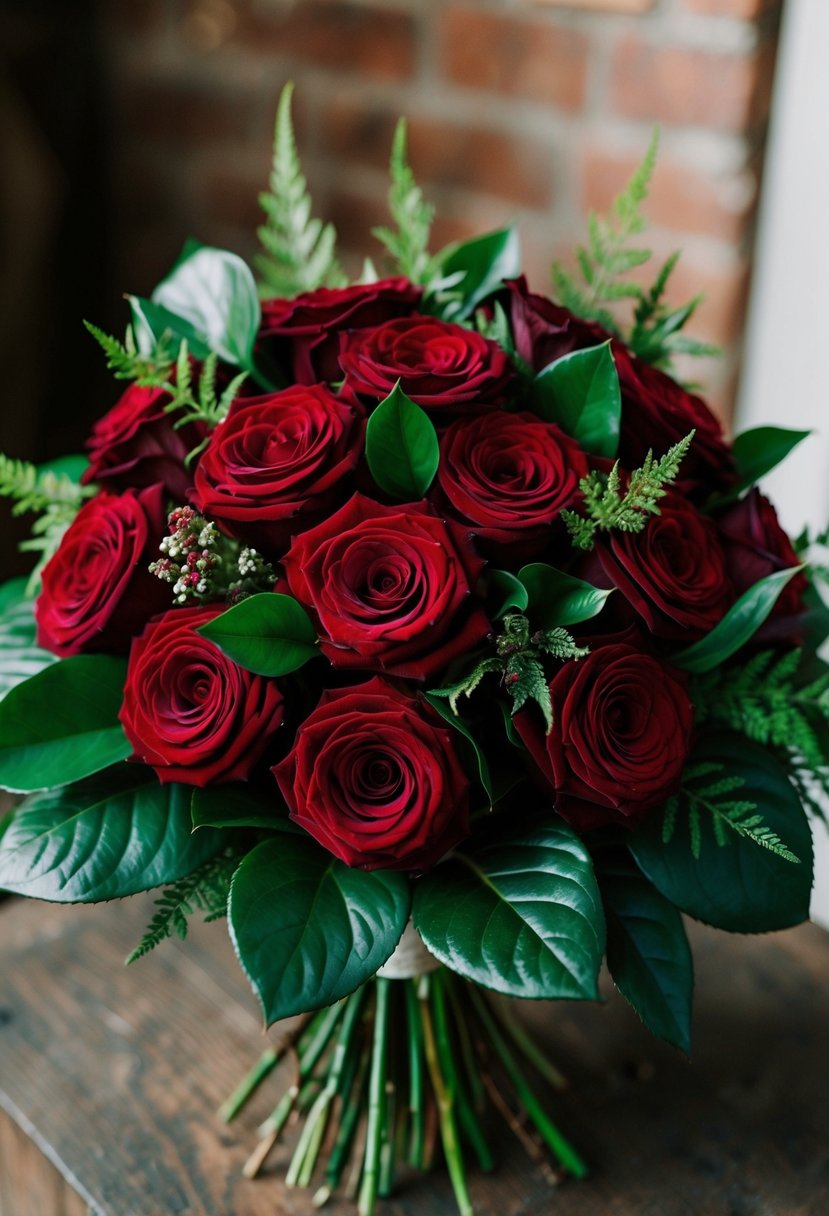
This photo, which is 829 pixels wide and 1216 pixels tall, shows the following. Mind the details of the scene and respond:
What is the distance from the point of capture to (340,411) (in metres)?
0.54

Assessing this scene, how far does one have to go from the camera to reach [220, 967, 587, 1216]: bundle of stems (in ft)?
2.26

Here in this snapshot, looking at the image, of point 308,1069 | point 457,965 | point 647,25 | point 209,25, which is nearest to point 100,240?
point 209,25

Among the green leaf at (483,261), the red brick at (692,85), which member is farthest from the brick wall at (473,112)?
the green leaf at (483,261)

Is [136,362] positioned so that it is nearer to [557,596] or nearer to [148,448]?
[148,448]

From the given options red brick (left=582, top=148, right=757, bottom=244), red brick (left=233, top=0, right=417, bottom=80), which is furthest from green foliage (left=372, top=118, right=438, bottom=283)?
red brick (left=233, top=0, right=417, bottom=80)

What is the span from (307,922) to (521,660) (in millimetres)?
153

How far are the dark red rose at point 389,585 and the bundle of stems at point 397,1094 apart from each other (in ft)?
0.85

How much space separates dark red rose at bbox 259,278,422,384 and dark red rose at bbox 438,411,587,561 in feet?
0.30

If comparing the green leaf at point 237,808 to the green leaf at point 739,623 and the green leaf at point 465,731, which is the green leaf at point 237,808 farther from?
the green leaf at point 739,623

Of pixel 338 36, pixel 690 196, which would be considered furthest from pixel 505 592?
pixel 338 36

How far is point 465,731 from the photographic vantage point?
0.49 m

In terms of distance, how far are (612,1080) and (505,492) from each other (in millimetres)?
474

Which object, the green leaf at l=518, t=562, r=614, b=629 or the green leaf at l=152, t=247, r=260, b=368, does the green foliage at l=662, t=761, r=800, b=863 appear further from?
the green leaf at l=152, t=247, r=260, b=368

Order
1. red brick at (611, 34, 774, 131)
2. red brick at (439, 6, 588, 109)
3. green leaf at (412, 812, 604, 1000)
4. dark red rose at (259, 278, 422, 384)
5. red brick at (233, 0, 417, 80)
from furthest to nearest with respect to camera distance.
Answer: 1. red brick at (233, 0, 417, 80)
2. red brick at (439, 6, 588, 109)
3. red brick at (611, 34, 774, 131)
4. dark red rose at (259, 278, 422, 384)
5. green leaf at (412, 812, 604, 1000)
